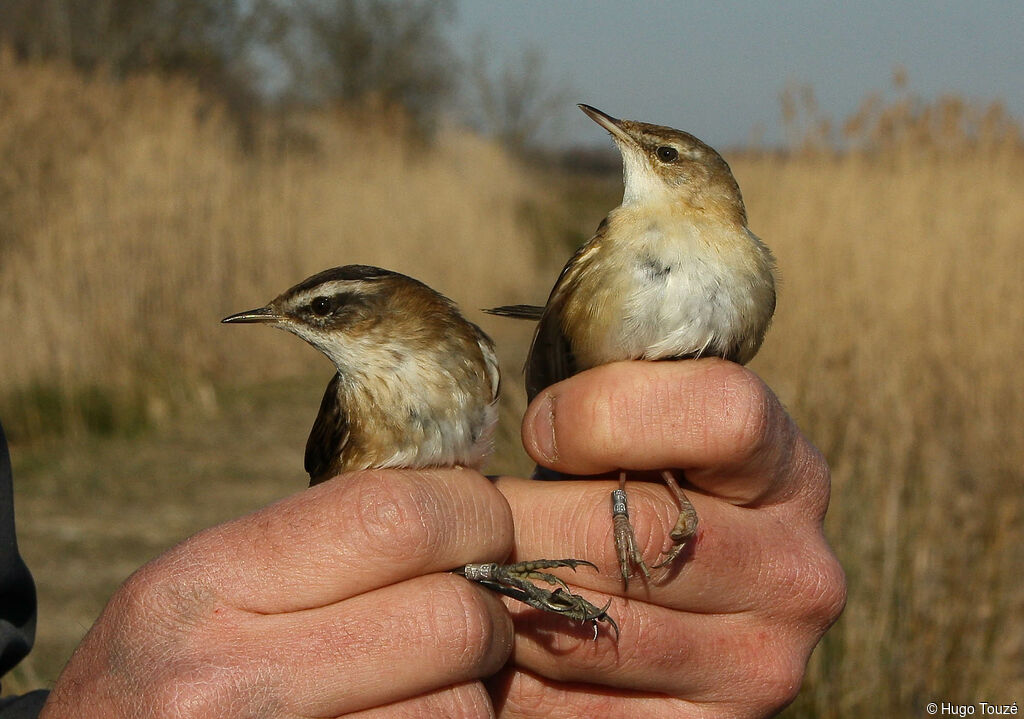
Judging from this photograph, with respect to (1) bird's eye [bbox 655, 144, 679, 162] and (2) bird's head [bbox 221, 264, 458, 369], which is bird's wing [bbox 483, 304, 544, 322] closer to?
(2) bird's head [bbox 221, 264, 458, 369]

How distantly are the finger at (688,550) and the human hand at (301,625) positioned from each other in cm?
32

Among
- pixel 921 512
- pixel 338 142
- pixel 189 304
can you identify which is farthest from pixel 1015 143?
pixel 338 142

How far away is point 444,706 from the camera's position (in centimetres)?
170

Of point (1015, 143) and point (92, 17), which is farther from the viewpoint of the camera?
point (92, 17)

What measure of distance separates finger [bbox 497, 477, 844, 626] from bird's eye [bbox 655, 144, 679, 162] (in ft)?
3.20

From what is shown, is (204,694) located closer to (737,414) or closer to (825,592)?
(737,414)

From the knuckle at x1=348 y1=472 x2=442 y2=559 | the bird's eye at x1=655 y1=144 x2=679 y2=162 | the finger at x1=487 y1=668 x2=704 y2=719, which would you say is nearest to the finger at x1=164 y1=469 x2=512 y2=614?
the knuckle at x1=348 y1=472 x2=442 y2=559

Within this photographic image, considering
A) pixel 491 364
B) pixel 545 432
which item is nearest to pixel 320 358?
pixel 491 364

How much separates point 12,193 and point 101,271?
1432 mm

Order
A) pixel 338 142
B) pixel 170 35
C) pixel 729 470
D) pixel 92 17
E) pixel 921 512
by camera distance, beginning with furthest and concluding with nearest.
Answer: pixel 338 142 < pixel 170 35 < pixel 92 17 < pixel 921 512 < pixel 729 470

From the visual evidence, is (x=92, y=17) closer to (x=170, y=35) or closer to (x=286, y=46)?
(x=170, y=35)

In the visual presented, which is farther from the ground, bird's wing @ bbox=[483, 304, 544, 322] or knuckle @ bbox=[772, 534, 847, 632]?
bird's wing @ bbox=[483, 304, 544, 322]

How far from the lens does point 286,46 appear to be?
97.2ft

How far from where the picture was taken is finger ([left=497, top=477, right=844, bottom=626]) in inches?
79.0
